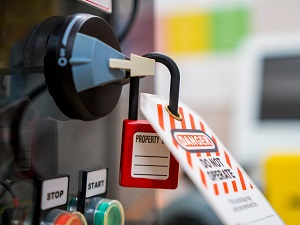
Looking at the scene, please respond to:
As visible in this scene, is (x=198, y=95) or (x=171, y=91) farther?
(x=198, y=95)

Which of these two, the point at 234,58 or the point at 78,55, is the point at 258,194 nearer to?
the point at 78,55

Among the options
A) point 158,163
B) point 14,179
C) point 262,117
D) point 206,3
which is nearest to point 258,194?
point 158,163

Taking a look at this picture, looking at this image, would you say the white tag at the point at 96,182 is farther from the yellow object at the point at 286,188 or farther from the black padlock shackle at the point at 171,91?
the yellow object at the point at 286,188

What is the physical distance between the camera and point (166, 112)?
314mm

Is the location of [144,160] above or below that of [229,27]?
below

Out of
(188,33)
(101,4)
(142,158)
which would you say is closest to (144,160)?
(142,158)

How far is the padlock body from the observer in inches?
12.1

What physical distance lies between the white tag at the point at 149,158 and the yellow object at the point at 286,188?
543mm

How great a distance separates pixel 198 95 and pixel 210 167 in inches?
51.6

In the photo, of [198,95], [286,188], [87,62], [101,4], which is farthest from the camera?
[198,95]

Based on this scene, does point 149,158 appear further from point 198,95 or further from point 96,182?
point 198,95

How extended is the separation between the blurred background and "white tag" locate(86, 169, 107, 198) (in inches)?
0.5

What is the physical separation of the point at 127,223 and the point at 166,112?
15 centimetres

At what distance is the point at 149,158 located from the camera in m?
0.32
